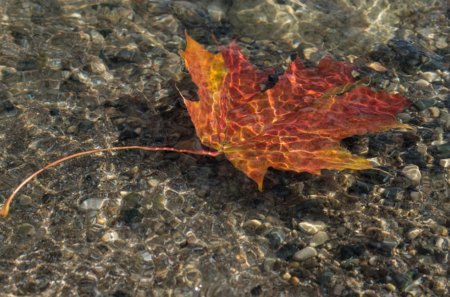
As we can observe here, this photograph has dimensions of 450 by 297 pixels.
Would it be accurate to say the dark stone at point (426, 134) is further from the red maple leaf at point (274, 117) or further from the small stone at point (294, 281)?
the small stone at point (294, 281)

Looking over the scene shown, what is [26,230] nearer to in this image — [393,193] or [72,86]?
[72,86]

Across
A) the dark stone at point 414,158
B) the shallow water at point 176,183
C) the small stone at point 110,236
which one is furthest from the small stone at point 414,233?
the small stone at point 110,236

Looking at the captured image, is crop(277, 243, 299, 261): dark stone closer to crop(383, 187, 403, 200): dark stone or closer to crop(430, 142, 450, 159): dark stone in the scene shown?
crop(383, 187, 403, 200): dark stone

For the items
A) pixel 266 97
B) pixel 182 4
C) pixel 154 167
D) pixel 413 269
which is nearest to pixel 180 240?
pixel 154 167

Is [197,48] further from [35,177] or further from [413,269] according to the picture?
[413,269]

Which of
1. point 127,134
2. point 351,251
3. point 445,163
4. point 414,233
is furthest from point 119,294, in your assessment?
point 445,163

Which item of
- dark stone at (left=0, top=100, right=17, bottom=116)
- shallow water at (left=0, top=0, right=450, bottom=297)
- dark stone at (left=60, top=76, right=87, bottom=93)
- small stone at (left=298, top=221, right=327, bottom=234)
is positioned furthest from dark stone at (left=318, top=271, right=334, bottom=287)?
dark stone at (left=0, top=100, right=17, bottom=116)
